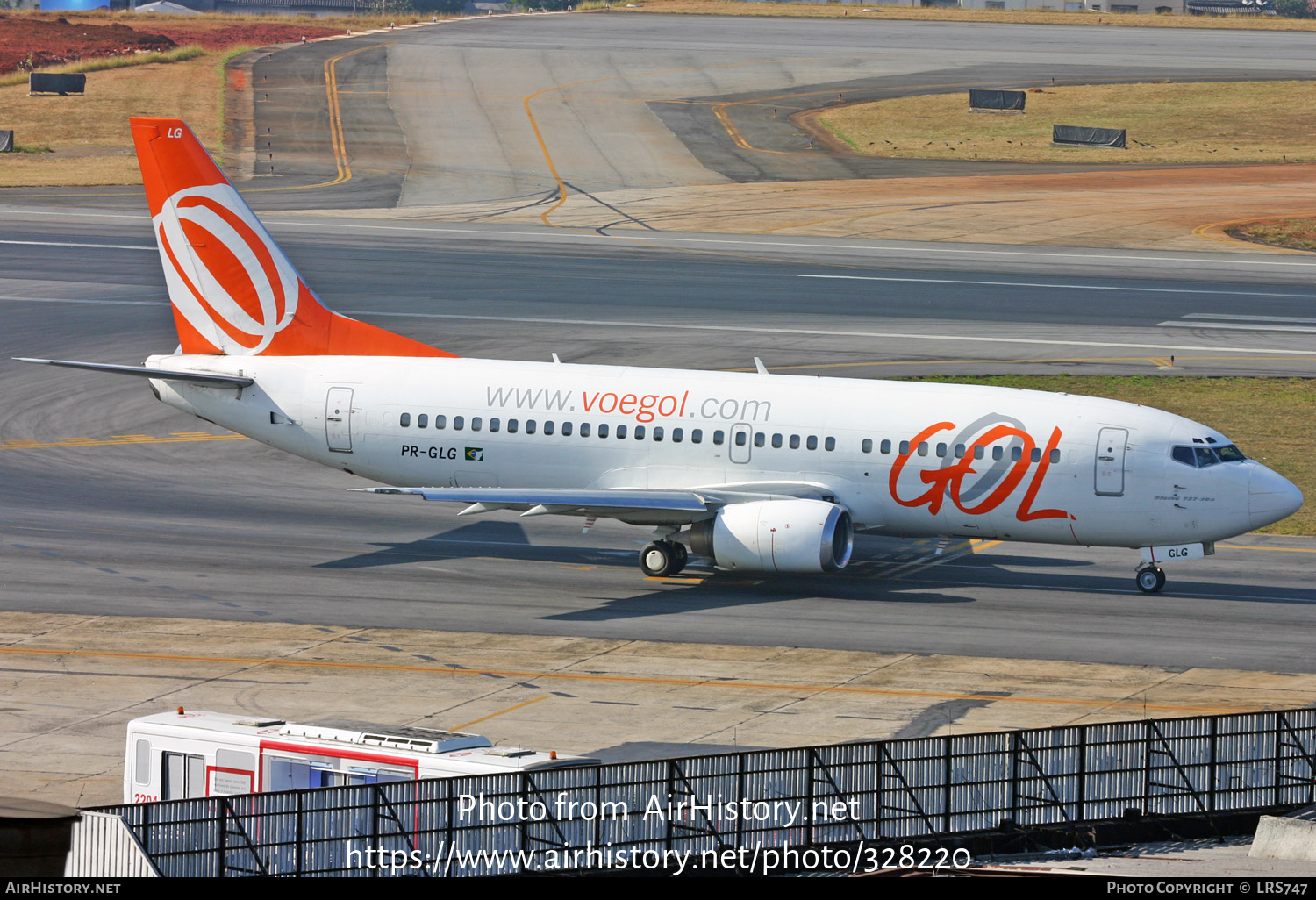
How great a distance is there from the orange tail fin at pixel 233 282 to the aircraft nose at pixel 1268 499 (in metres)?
20.6

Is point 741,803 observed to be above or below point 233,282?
below

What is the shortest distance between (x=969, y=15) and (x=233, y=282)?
141m

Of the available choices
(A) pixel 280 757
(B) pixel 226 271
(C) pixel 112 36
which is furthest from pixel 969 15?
(A) pixel 280 757

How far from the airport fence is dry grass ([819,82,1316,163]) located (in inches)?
3596

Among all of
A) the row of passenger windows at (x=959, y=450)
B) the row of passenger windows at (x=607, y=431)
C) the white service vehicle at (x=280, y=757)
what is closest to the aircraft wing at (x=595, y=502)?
the row of passenger windows at (x=607, y=431)

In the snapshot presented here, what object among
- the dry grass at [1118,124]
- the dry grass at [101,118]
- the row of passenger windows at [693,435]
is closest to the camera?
the row of passenger windows at [693,435]

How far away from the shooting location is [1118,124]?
11994 centimetres

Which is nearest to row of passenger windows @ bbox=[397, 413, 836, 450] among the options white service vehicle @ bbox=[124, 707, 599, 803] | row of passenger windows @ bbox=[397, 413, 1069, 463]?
row of passenger windows @ bbox=[397, 413, 1069, 463]

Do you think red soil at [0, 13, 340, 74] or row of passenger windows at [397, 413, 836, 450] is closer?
row of passenger windows at [397, 413, 836, 450]

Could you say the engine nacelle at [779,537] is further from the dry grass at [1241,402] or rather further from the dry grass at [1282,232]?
the dry grass at [1282,232]

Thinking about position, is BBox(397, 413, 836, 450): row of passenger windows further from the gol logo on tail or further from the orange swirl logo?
the orange swirl logo

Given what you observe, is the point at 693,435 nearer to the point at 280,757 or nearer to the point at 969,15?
the point at 280,757

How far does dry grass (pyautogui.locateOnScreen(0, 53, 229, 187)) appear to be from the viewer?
4099 inches

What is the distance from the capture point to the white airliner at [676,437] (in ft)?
127
